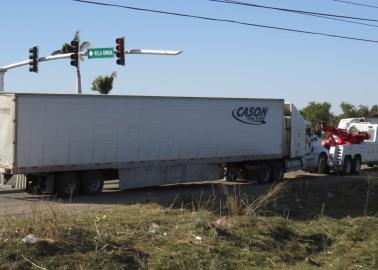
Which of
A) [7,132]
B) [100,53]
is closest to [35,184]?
[7,132]

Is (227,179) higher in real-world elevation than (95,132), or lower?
lower

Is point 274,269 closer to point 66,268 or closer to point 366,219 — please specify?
point 66,268

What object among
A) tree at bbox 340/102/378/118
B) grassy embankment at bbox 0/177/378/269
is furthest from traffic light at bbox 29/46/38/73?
tree at bbox 340/102/378/118

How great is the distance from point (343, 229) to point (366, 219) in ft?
3.79

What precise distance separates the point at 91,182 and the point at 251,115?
7.60 metres

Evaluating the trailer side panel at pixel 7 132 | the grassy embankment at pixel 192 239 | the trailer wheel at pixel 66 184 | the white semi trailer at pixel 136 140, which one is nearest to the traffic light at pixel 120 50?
the white semi trailer at pixel 136 140

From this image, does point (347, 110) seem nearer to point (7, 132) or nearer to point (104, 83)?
point (104, 83)

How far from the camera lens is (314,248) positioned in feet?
37.9

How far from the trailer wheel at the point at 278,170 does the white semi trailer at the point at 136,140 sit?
40mm

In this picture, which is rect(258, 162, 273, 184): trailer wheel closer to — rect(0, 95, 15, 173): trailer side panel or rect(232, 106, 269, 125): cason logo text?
rect(232, 106, 269, 125): cason logo text

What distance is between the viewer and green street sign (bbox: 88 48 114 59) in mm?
32031

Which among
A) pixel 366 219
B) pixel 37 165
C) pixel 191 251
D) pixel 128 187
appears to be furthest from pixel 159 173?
pixel 191 251

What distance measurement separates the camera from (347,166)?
1234 inches

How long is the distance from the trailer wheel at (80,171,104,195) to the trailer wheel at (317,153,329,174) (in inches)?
512
